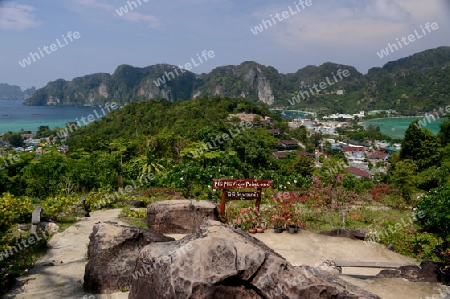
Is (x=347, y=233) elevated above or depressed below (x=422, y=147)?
above

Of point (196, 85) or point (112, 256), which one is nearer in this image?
point (112, 256)

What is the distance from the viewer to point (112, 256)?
5.63 m

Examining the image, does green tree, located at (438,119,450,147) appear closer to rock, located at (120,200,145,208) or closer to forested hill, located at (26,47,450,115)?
rock, located at (120,200,145,208)

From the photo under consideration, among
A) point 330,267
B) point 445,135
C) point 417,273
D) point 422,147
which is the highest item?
point 330,267

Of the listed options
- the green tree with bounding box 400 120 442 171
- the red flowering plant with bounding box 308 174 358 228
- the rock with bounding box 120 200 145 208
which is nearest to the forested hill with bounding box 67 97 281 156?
the green tree with bounding box 400 120 442 171

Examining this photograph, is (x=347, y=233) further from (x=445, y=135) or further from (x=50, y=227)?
(x=445, y=135)

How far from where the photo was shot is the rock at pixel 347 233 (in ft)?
29.0

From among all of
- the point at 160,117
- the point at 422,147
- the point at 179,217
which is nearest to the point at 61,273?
the point at 179,217

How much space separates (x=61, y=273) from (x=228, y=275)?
3.88 metres

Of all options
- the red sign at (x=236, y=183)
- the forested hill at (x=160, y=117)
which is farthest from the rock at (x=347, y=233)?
the forested hill at (x=160, y=117)

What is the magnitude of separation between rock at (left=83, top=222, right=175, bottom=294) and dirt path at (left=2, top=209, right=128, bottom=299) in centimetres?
18

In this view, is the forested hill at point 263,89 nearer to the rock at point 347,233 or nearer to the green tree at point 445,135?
the green tree at point 445,135

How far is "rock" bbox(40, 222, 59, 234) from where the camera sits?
814 cm

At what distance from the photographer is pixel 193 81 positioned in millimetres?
195375
